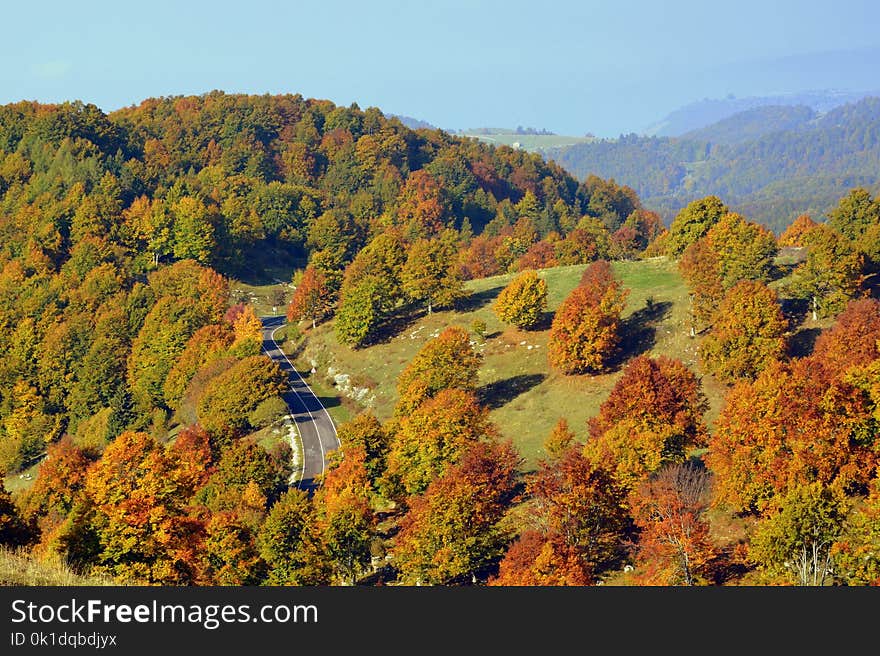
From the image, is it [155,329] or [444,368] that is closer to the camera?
[444,368]

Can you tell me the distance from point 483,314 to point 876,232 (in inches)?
1747

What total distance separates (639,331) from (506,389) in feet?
51.2

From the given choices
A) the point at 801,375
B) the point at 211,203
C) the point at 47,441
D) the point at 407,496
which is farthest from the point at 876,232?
the point at 211,203

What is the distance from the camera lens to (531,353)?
96.2 metres

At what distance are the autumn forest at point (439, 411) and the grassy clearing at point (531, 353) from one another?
1.90 ft

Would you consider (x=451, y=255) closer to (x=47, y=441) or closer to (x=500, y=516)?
(x=47, y=441)

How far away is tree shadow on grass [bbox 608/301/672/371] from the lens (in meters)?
89.1

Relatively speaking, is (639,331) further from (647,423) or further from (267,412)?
(267,412)

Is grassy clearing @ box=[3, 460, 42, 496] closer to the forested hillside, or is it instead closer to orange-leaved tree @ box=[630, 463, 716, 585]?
the forested hillside

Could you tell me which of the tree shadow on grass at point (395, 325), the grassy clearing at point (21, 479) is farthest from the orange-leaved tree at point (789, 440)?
the grassy clearing at point (21, 479)

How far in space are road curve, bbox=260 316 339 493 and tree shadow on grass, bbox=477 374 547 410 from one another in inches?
618

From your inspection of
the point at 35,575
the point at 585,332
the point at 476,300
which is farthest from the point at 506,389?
the point at 35,575

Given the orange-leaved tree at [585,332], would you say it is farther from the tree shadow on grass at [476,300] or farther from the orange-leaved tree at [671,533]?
the orange-leaved tree at [671,533]

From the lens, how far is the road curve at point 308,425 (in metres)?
82.5
